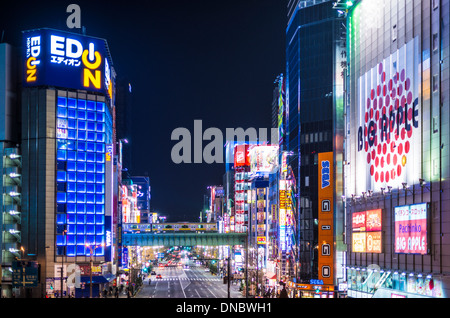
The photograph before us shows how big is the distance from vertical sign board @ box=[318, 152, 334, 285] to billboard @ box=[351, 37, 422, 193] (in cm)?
1956

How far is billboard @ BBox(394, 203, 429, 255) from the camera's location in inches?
1422

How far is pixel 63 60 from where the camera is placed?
88.8 m

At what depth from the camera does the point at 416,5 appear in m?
38.4

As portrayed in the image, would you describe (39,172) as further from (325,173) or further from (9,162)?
(325,173)

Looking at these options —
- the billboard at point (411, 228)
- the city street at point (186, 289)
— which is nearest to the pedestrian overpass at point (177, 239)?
the city street at point (186, 289)

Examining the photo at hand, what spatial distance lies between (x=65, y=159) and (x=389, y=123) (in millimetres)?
56226

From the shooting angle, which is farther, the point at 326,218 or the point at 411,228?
the point at 326,218

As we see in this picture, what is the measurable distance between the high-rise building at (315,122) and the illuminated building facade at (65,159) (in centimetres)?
2898

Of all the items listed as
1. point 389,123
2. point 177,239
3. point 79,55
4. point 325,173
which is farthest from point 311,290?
point 79,55

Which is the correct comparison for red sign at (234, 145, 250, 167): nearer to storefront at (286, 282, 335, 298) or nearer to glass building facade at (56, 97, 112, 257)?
glass building facade at (56, 97, 112, 257)

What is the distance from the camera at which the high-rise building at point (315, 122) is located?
7362 cm

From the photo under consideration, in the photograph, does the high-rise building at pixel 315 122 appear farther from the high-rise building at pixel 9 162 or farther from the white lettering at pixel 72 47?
the high-rise building at pixel 9 162

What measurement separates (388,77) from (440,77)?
8789 millimetres
